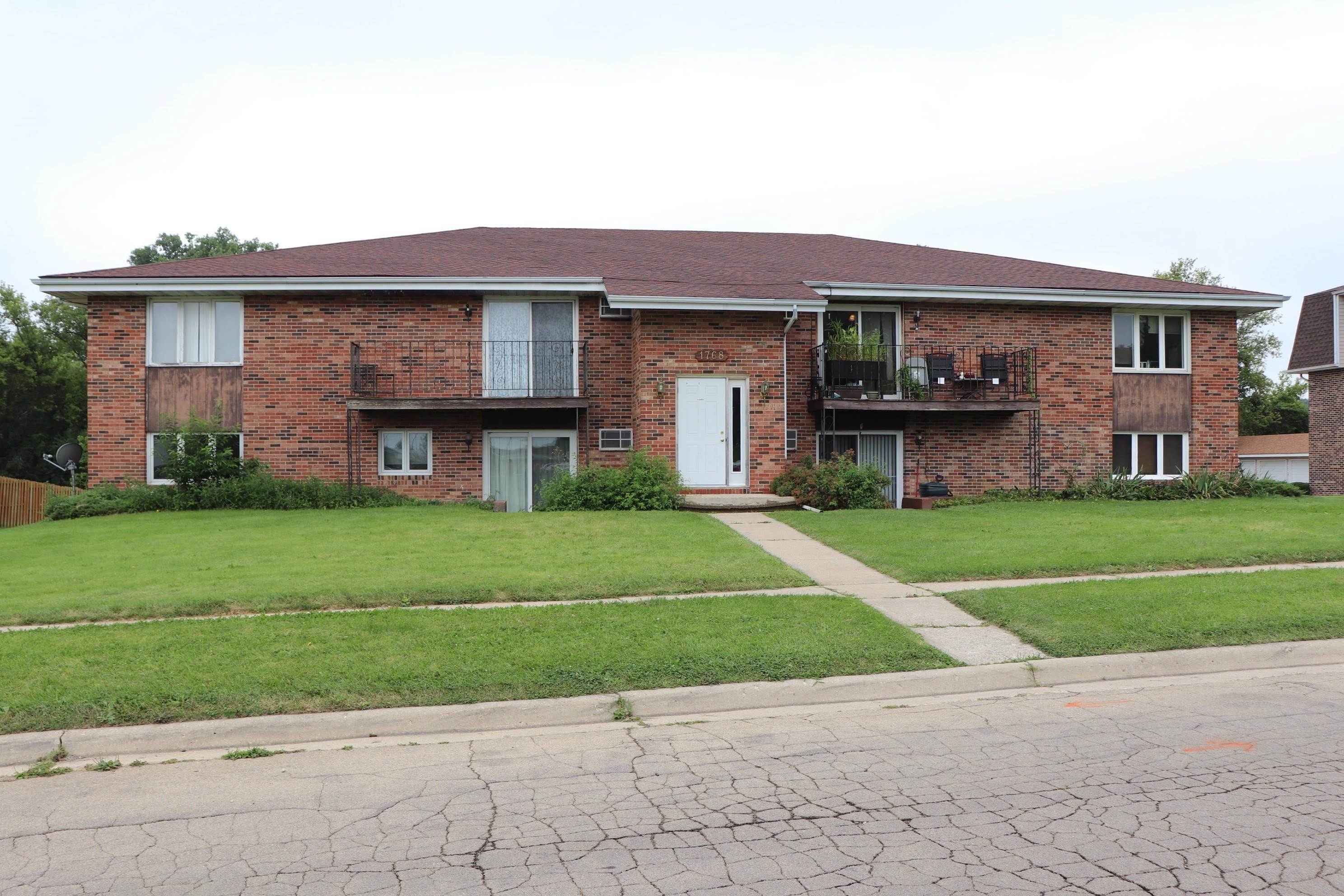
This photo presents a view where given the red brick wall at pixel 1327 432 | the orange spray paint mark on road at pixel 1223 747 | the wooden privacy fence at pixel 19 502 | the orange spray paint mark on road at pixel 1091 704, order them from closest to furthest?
1. the orange spray paint mark on road at pixel 1223 747
2. the orange spray paint mark on road at pixel 1091 704
3. the wooden privacy fence at pixel 19 502
4. the red brick wall at pixel 1327 432

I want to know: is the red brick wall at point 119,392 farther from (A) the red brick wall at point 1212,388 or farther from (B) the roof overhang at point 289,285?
(A) the red brick wall at point 1212,388

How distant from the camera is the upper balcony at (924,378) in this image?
62.9 feet

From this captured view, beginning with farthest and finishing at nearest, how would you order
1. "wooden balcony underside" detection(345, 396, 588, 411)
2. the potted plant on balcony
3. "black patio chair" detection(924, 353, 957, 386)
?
"black patio chair" detection(924, 353, 957, 386) → the potted plant on balcony → "wooden balcony underside" detection(345, 396, 588, 411)

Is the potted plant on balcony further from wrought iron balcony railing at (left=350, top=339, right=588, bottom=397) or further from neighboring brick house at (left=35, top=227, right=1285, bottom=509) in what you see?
wrought iron balcony railing at (left=350, top=339, right=588, bottom=397)

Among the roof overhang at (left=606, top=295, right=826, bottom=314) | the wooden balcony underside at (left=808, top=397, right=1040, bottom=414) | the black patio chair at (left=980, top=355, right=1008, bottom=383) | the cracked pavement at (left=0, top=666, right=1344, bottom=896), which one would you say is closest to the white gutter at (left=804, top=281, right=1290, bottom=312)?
the black patio chair at (left=980, top=355, right=1008, bottom=383)

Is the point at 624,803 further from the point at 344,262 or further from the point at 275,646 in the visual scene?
the point at 344,262

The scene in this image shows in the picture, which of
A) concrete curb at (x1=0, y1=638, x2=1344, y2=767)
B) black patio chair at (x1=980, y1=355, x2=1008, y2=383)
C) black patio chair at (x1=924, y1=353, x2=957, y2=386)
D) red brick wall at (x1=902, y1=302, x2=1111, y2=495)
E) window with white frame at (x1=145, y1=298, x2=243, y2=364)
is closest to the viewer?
concrete curb at (x1=0, y1=638, x2=1344, y2=767)

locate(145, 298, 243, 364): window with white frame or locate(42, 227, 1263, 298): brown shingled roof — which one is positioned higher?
locate(42, 227, 1263, 298): brown shingled roof

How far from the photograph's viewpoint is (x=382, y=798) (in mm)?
4852

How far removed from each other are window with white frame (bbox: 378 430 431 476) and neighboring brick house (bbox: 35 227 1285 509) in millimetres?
38

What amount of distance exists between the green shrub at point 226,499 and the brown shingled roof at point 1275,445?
42.0 m

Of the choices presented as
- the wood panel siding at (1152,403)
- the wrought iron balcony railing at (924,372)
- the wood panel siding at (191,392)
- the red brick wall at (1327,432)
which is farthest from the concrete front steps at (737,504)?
the red brick wall at (1327,432)

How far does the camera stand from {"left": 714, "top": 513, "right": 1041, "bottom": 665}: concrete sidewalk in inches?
301

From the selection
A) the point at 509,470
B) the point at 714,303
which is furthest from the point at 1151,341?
the point at 509,470
